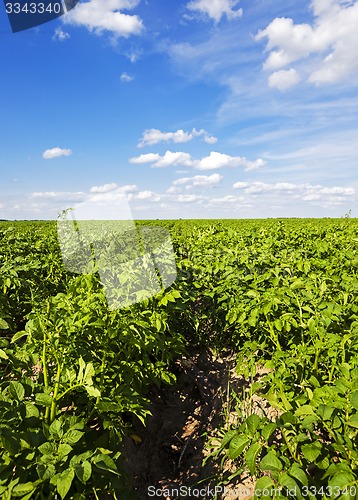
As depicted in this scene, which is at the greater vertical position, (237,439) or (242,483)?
(237,439)

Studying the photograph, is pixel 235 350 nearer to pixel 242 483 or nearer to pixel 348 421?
pixel 242 483

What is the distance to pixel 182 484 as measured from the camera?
241 centimetres

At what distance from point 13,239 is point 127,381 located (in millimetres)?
4615

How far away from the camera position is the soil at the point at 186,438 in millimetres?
2295

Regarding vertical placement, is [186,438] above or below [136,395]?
below

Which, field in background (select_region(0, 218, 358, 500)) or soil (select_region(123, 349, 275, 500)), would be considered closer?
field in background (select_region(0, 218, 358, 500))

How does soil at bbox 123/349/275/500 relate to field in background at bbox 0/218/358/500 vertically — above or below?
below

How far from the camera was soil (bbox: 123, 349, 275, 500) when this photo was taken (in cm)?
229

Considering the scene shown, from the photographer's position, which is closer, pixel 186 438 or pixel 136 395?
pixel 136 395

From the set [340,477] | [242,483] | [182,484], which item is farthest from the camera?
[182,484]

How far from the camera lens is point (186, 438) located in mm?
2859

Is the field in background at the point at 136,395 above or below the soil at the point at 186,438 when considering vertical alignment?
above

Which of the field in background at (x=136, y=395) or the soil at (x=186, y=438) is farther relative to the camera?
the soil at (x=186, y=438)

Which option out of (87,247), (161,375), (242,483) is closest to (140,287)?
(161,375)
